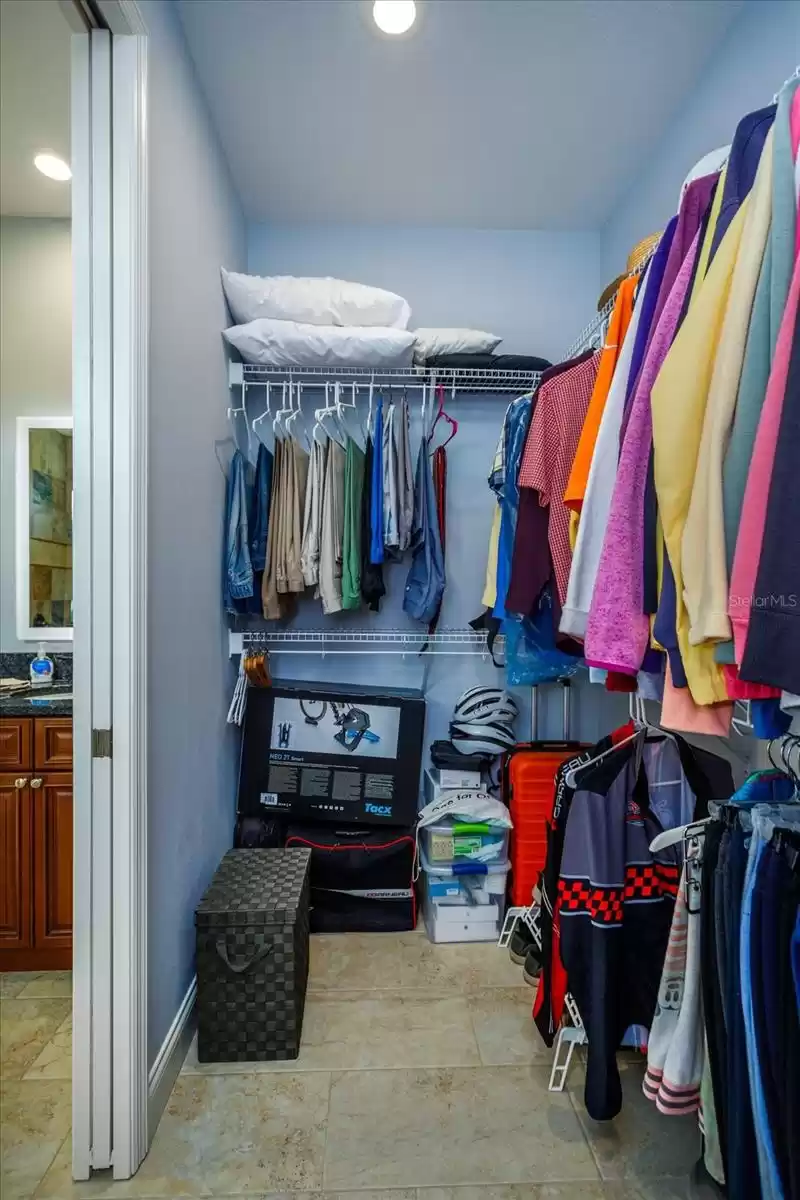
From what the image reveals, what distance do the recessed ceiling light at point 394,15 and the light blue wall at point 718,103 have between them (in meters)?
0.92

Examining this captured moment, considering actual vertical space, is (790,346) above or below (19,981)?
above

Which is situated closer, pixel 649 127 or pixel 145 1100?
pixel 145 1100

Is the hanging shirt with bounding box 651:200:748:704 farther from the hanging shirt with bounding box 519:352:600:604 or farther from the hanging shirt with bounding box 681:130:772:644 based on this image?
the hanging shirt with bounding box 519:352:600:604

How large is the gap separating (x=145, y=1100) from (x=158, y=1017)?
0.54 feet

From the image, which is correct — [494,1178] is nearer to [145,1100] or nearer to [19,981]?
[145,1100]

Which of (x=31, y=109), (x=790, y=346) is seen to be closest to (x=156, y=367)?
(x=31, y=109)


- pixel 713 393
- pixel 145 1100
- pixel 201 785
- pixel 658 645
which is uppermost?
pixel 713 393

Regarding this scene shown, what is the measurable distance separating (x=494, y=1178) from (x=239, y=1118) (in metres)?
0.61

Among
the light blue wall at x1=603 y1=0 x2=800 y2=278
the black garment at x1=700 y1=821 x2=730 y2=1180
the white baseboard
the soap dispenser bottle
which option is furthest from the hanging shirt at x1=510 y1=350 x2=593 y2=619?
the soap dispenser bottle

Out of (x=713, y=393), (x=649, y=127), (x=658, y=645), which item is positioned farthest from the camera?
(x=649, y=127)

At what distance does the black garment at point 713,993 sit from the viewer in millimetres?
975

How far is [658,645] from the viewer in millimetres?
951

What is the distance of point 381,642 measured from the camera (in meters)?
2.53

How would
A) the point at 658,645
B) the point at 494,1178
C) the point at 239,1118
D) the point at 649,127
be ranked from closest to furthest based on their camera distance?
the point at 658,645, the point at 494,1178, the point at 239,1118, the point at 649,127
